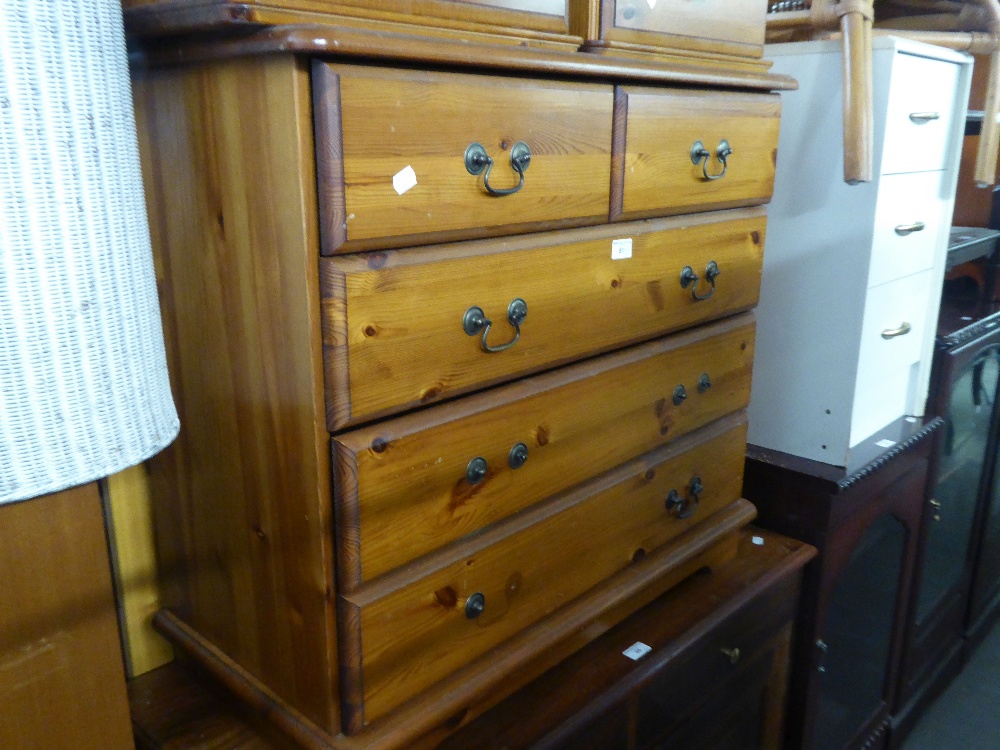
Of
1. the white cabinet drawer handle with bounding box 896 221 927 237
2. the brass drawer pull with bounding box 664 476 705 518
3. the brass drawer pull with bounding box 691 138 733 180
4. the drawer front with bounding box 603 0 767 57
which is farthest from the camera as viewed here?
the white cabinet drawer handle with bounding box 896 221 927 237

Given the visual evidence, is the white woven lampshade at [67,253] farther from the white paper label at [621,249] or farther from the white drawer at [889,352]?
the white drawer at [889,352]

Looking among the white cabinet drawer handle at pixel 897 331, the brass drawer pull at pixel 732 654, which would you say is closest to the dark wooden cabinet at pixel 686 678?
the brass drawer pull at pixel 732 654

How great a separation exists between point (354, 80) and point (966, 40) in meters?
1.33

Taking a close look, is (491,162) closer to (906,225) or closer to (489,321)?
(489,321)

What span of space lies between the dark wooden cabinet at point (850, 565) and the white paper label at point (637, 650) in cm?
48

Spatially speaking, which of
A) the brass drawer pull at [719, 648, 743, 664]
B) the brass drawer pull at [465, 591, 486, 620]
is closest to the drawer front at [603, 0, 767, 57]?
the brass drawer pull at [465, 591, 486, 620]

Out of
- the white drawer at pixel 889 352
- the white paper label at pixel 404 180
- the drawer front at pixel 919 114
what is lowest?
the white drawer at pixel 889 352

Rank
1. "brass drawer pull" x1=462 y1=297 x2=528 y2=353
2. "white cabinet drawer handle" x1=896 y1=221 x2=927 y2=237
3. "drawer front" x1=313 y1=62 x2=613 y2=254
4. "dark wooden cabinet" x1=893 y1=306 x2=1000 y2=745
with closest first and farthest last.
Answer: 1. "drawer front" x1=313 y1=62 x2=613 y2=254
2. "brass drawer pull" x1=462 y1=297 x2=528 y2=353
3. "white cabinet drawer handle" x1=896 y1=221 x2=927 y2=237
4. "dark wooden cabinet" x1=893 y1=306 x2=1000 y2=745

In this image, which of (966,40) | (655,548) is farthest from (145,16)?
(966,40)

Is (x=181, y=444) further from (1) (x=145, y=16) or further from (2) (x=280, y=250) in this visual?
(1) (x=145, y=16)

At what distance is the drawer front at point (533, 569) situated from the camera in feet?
2.75

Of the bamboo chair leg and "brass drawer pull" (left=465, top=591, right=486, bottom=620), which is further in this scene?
the bamboo chair leg

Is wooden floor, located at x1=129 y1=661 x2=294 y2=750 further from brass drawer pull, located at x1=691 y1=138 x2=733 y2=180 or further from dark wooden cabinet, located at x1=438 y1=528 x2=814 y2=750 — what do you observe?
brass drawer pull, located at x1=691 y1=138 x2=733 y2=180

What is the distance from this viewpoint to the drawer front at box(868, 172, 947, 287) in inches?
54.8
